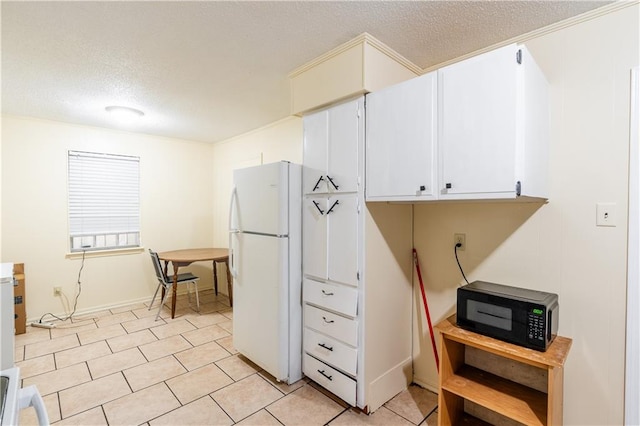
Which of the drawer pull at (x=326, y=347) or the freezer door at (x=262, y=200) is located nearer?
the drawer pull at (x=326, y=347)

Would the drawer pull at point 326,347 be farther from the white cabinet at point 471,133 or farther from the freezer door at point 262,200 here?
the white cabinet at point 471,133

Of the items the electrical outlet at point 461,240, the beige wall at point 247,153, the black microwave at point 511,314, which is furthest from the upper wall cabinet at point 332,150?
the beige wall at point 247,153

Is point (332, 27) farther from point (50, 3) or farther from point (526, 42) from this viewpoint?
point (50, 3)

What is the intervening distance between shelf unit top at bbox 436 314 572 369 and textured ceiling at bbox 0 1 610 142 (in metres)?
1.75

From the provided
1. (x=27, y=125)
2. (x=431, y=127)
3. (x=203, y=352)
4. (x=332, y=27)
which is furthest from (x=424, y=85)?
(x=27, y=125)

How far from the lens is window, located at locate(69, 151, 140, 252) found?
153 inches

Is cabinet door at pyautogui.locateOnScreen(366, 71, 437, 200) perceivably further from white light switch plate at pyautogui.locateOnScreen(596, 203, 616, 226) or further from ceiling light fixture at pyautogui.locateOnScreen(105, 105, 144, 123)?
ceiling light fixture at pyautogui.locateOnScreen(105, 105, 144, 123)

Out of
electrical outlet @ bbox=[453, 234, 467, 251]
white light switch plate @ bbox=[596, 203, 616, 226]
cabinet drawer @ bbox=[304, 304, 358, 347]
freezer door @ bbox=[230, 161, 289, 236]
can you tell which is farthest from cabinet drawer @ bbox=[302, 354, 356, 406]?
white light switch plate @ bbox=[596, 203, 616, 226]

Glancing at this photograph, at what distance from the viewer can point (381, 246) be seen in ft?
7.06

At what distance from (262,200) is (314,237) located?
Answer: 1.69 ft

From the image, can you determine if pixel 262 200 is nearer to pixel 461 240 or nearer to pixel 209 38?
pixel 209 38

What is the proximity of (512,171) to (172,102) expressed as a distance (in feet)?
9.77

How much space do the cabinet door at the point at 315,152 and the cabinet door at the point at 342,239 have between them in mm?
194

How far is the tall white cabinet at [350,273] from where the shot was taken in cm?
206
